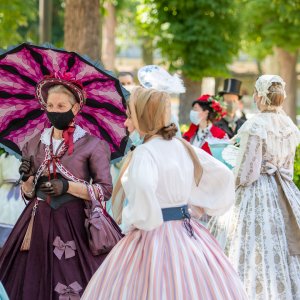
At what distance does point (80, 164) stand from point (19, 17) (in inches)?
533

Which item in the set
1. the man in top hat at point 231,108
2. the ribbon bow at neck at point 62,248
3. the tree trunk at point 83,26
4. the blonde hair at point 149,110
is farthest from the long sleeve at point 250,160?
the tree trunk at point 83,26

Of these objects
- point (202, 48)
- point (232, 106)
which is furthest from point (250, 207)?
point (202, 48)

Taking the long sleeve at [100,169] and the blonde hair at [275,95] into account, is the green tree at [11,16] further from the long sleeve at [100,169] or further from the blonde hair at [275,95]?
the long sleeve at [100,169]

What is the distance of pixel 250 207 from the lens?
6.50m

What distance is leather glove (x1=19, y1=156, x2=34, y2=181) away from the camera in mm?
5168

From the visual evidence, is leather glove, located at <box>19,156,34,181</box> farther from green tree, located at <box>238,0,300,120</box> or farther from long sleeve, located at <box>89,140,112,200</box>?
green tree, located at <box>238,0,300,120</box>

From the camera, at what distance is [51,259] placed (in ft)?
16.8

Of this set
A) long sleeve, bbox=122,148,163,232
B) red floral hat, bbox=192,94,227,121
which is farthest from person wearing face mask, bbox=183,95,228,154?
long sleeve, bbox=122,148,163,232

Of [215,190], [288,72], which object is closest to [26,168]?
[215,190]

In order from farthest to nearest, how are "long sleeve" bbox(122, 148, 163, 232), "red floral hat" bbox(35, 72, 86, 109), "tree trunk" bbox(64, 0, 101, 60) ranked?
1. "tree trunk" bbox(64, 0, 101, 60)
2. "red floral hat" bbox(35, 72, 86, 109)
3. "long sleeve" bbox(122, 148, 163, 232)

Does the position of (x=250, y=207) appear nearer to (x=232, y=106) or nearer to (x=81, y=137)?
(x=81, y=137)

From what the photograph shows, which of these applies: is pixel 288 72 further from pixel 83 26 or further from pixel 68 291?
pixel 68 291

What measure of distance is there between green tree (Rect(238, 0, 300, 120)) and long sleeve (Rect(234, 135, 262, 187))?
11406mm

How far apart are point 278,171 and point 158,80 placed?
1407mm
